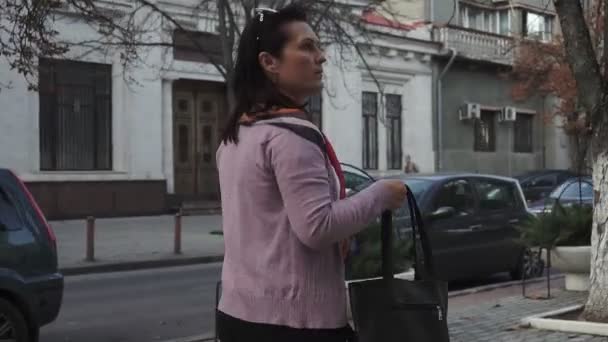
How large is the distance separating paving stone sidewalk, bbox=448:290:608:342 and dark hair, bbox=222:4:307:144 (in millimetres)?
4757

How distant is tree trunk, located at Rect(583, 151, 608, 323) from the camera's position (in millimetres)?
7090

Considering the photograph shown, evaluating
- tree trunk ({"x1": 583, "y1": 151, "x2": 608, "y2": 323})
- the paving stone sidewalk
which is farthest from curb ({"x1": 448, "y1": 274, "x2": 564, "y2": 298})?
tree trunk ({"x1": 583, "y1": 151, "x2": 608, "y2": 323})

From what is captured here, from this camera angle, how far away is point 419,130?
3125 centimetres

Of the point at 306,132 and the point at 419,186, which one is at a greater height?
the point at 306,132

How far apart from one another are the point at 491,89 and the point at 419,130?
194 inches

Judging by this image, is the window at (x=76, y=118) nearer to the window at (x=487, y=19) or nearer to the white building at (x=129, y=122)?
the white building at (x=129, y=122)

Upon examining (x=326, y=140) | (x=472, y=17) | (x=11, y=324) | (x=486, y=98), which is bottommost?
(x=11, y=324)

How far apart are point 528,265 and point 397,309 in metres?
10.4

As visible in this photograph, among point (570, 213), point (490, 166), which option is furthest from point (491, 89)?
point (570, 213)

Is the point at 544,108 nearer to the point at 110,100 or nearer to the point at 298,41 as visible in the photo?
the point at 110,100

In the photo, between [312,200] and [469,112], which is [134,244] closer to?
[312,200]

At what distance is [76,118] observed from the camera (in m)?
21.9

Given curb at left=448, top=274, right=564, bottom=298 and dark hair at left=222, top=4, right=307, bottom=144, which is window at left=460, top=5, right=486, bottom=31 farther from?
dark hair at left=222, top=4, right=307, bottom=144

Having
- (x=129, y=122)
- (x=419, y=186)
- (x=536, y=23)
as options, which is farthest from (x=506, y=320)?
(x=536, y=23)
